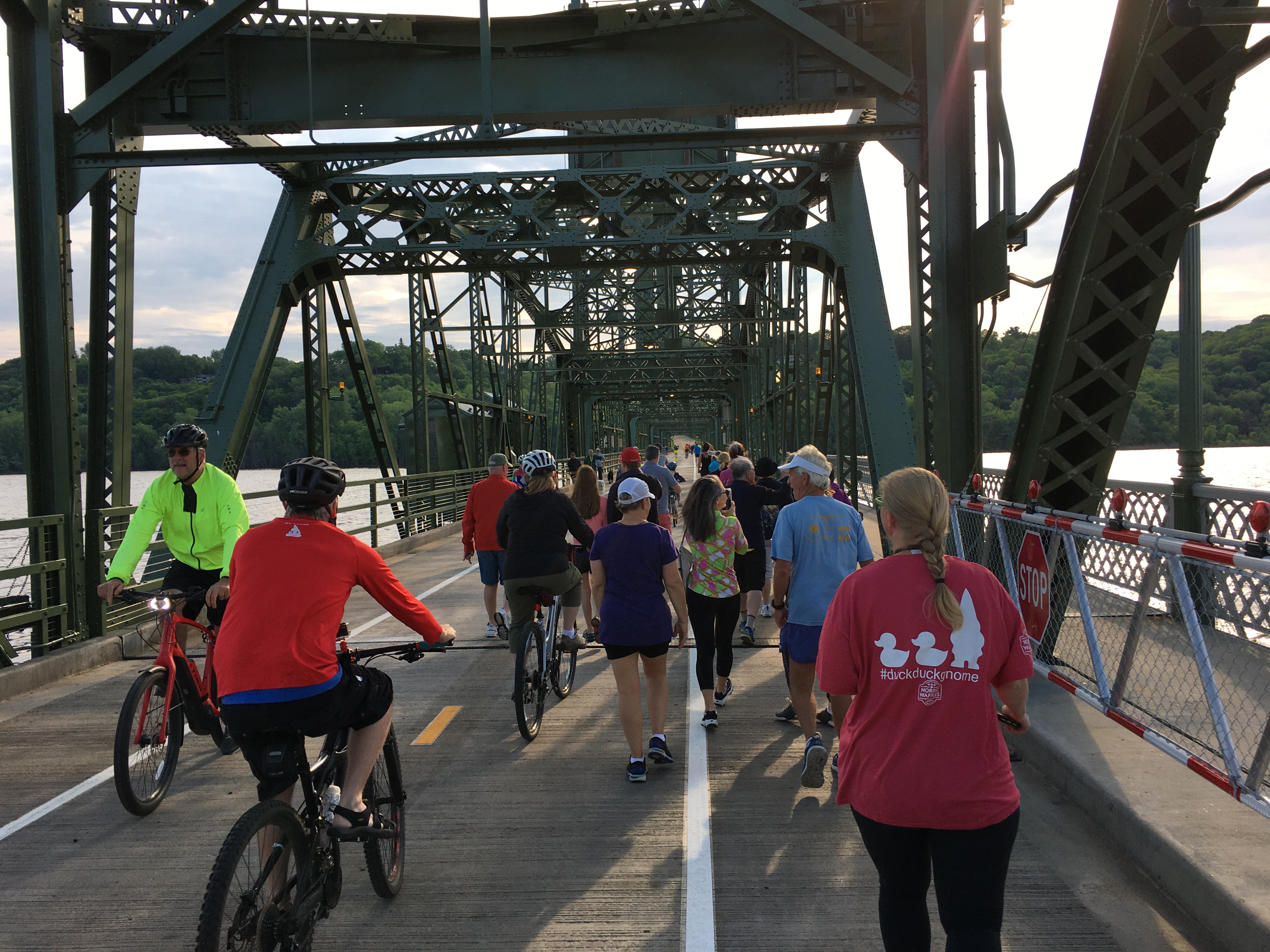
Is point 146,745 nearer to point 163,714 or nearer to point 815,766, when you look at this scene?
point 163,714

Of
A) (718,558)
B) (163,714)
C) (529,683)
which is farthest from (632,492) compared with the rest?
(163,714)

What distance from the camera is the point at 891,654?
2619mm

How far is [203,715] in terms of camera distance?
5.68m

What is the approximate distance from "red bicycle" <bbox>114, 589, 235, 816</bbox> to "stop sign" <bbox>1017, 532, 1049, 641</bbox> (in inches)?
193

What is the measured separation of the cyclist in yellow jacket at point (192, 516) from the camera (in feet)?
18.4

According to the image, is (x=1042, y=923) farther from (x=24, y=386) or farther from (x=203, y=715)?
(x=24, y=386)

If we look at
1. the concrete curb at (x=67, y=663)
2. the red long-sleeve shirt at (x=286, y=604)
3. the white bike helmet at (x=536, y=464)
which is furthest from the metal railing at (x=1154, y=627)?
the concrete curb at (x=67, y=663)

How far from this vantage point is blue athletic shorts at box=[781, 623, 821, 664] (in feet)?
18.2

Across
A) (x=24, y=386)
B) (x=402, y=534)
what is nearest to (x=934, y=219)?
(x=24, y=386)

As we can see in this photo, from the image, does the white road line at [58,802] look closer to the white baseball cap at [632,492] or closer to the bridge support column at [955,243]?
the white baseball cap at [632,492]

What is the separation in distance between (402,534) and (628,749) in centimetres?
1576

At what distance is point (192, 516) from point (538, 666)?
2441 millimetres

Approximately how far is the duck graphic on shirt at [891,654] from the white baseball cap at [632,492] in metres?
2.91

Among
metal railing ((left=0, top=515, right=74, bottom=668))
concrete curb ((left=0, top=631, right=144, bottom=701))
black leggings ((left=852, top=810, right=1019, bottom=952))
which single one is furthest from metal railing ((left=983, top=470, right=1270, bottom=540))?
metal railing ((left=0, top=515, right=74, bottom=668))
